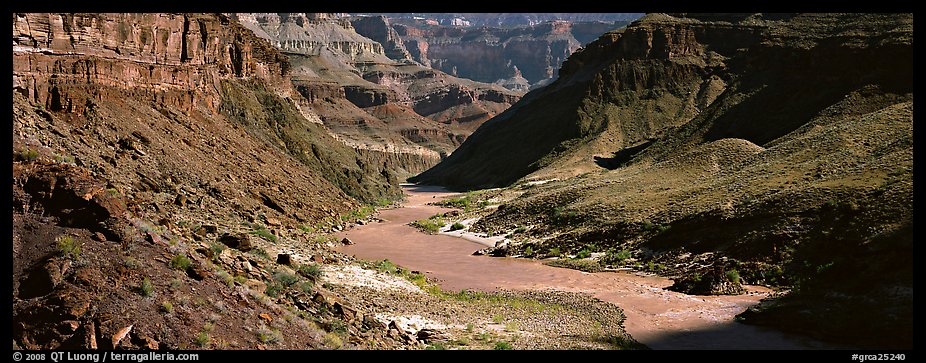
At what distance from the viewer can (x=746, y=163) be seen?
1852 inches

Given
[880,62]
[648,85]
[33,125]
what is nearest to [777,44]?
[648,85]

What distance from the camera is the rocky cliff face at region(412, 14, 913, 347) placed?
2453 centimetres

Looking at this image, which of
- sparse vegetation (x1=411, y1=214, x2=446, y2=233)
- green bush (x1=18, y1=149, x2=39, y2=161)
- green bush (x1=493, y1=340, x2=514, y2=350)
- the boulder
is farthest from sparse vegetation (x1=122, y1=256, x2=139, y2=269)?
sparse vegetation (x1=411, y1=214, x2=446, y2=233)

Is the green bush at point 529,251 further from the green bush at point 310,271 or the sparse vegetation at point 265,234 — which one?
the green bush at point 310,271

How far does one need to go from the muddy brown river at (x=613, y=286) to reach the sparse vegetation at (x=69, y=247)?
14.9 m

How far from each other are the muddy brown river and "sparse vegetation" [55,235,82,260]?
585 inches

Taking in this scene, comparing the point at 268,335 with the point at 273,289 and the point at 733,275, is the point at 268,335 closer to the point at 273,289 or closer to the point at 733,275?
the point at 273,289

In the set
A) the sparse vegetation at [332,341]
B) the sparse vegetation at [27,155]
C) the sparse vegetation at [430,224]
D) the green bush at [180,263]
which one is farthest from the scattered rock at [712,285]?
the sparse vegetation at [430,224]

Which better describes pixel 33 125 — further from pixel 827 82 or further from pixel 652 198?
pixel 827 82

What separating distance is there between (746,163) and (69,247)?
137 ft

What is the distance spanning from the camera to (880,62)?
6012 cm

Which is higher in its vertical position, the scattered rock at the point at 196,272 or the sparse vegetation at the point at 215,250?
the sparse vegetation at the point at 215,250

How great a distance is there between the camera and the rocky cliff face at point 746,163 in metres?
24.5

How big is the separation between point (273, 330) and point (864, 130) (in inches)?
1444
